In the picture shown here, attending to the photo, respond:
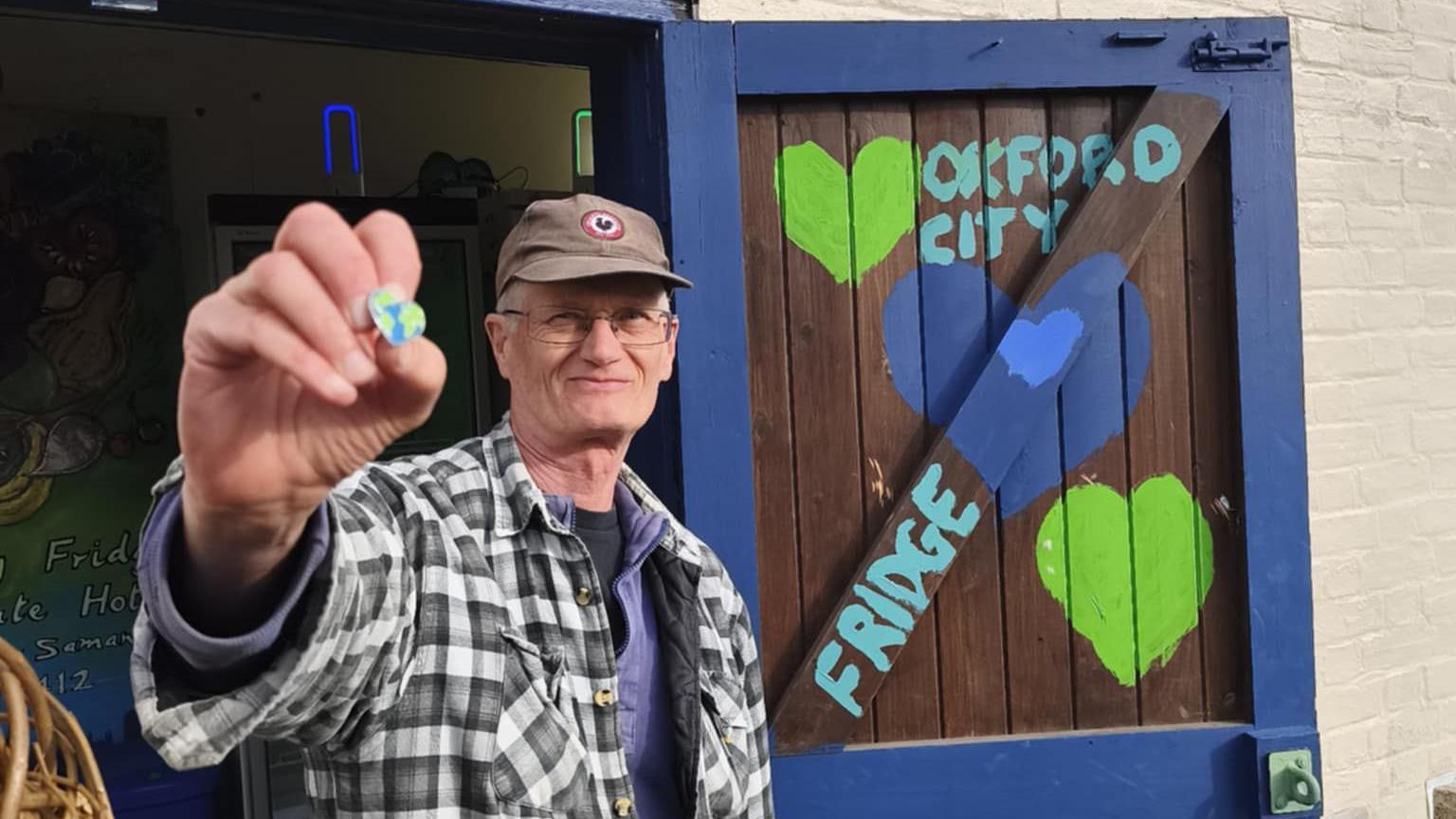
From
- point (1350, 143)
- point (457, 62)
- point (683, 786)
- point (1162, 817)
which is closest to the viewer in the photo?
point (683, 786)

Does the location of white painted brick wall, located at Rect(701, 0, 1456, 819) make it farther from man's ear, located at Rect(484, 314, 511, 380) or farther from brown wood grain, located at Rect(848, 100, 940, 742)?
man's ear, located at Rect(484, 314, 511, 380)

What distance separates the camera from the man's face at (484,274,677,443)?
170cm

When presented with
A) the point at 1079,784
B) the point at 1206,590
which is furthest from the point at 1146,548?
the point at 1079,784

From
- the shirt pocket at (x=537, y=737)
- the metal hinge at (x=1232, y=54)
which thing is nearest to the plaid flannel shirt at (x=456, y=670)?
the shirt pocket at (x=537, y=737)

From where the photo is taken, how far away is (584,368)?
1.70 metres

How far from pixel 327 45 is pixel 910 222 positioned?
2516 millimetres

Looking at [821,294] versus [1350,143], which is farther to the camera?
[1350,143]

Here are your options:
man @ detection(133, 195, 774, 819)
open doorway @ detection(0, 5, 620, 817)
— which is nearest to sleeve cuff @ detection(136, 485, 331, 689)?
man @ detection(133, 195, 774, 819)

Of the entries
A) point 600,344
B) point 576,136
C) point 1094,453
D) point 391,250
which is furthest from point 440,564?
point 576,136

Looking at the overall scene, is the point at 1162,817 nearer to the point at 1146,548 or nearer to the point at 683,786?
the point at 1146,548

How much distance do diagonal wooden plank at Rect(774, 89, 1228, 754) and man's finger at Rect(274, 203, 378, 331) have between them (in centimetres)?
162

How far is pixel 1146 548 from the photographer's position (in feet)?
8.16

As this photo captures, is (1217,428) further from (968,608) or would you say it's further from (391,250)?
(391,250)

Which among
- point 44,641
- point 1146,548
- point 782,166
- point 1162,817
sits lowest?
point 1162,817
